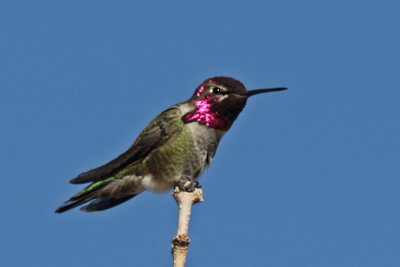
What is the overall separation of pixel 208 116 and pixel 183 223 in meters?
1.55

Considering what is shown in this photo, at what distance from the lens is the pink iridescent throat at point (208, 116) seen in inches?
255

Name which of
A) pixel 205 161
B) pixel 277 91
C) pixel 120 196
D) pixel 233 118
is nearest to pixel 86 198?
pixel 120 196

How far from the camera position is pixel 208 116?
6480mm

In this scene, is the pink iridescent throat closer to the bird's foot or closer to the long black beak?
the long black beak

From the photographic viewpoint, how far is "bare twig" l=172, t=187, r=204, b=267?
4984 mm

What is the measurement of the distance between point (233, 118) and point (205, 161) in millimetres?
559

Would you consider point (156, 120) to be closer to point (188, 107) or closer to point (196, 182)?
point (188, 107)

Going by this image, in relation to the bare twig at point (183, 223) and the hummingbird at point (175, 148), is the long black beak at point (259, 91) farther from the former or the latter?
the bare twig at point (183, 223)

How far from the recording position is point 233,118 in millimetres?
6555

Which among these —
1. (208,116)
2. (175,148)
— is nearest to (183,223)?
(175,148)

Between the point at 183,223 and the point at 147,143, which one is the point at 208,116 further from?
the point at 183,223

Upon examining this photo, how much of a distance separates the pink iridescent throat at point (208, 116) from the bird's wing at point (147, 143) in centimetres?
20

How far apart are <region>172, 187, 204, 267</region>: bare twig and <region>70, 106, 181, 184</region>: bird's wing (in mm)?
1120

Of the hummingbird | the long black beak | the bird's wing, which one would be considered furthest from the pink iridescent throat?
the long black beak
